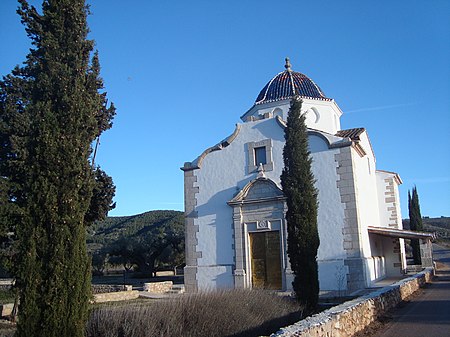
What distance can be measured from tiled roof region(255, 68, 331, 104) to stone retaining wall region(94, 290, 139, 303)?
11.3 metres

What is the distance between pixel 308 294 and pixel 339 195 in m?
5.92

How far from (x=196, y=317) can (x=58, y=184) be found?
3.90 metres

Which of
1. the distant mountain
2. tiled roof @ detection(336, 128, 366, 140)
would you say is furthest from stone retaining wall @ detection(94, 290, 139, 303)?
the distant mountain

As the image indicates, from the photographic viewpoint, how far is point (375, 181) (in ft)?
79.2

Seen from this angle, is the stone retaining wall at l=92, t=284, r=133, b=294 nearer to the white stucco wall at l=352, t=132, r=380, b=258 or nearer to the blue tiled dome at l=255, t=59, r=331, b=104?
the white stucco wall at l=352, t=132, r=380, b=258

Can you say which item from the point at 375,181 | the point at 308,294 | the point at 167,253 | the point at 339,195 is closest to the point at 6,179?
the point at 308,294

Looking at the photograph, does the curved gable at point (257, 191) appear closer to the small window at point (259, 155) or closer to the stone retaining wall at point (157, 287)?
the small window at point (259, 155)

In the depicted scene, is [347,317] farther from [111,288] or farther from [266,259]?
[111,288]

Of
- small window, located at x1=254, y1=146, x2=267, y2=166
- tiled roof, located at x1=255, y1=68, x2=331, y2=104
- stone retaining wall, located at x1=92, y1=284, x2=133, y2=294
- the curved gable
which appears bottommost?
stone retaining wall, located at x1=92, y1=284, x2=133, y2=294

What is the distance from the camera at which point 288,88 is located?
22.0 m

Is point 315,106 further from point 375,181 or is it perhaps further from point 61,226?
point 61,226

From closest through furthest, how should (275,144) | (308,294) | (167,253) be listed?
(308,294), (275,144), (167,253)

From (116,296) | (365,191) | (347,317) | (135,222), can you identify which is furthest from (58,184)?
(135,222)

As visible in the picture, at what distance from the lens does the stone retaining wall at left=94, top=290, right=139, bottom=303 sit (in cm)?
1744
